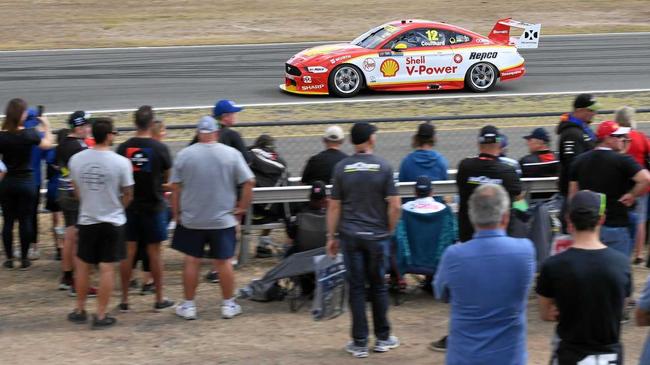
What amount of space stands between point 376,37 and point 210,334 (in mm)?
11997

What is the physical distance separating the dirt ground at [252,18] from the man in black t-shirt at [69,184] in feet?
62.9

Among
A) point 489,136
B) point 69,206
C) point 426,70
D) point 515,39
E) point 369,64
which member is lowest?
point 69,206

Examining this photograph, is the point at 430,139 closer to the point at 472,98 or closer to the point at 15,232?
the point at 15,232

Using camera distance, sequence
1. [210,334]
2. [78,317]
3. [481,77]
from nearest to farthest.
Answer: [210,334]
[78,317]
[481,77]

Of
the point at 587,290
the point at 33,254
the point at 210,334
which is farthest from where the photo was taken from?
the point at 33,254

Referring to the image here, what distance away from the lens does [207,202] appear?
7.76 metres

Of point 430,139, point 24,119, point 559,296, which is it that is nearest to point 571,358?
point 559,296

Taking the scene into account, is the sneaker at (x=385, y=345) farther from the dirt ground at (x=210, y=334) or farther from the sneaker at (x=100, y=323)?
the sneaker at (x=100, y=323)

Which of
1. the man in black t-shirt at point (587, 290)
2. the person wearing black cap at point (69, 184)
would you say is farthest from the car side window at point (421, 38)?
the man in black t-shirt at point (587, 290)

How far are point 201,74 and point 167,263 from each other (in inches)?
496

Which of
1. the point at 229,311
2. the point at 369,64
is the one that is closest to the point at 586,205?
the point at 229,311

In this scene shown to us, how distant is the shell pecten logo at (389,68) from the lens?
61.6 ft

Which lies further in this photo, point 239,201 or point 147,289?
point 147,289

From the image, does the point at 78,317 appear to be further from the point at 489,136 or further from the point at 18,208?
the point at 489,136
